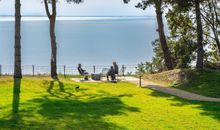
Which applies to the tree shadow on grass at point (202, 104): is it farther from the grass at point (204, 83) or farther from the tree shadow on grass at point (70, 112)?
the grass at point (204, 83)

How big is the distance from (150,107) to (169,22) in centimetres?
2128

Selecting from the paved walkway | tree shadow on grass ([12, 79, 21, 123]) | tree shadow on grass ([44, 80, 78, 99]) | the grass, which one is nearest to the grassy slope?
the grass

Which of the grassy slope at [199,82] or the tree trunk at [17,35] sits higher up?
the tree trunk at [17,35]

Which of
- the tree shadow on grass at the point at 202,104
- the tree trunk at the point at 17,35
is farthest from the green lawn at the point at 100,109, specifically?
the tree trunk at the point at 17,35

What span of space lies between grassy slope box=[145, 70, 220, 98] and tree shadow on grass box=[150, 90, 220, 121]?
2625 millimetres

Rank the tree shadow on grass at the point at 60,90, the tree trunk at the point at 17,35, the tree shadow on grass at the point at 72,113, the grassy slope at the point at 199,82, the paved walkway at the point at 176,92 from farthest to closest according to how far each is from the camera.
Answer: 1. the tree trunk at the point at 17,35
2. the grassy slope at the point at 199,82
3. the paved walkway at the point at 176,92
4. the tree shadow on grass at the point at 60,90
5. the tree shadow on grass at the point at 72,113

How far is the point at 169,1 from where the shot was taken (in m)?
Result: 30.2

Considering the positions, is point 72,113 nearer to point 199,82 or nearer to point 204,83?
point 204,83

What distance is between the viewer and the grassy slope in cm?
2481

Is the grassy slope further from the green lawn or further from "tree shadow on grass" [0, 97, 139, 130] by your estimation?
"tree shadow on grass" [0, 97, 139, 130]

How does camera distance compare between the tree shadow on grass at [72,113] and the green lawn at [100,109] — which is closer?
the tree shadow on grass at [72,113]

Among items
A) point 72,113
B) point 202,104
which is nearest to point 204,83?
point 202,104

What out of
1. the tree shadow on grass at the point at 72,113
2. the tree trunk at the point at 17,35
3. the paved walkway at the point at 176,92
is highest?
the tree trunk at the point at 17,35

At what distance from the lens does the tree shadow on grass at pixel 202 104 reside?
58.2 feet
